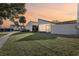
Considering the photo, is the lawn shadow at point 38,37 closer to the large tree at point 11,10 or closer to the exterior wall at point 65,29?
the exterior wall at point 65,29

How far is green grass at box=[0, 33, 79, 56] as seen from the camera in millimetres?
5980

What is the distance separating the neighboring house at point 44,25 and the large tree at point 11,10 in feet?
0.97

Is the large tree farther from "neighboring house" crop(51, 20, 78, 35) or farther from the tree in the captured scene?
"neighboring house" crop(51, 20, 78, 35)

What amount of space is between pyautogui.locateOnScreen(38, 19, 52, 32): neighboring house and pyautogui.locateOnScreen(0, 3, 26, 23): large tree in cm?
30

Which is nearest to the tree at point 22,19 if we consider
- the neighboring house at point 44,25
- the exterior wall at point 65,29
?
the neighboring house at point 44,25

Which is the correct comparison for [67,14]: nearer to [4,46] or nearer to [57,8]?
[57,8]

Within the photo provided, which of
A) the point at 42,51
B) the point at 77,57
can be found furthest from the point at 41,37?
the point at 77,57

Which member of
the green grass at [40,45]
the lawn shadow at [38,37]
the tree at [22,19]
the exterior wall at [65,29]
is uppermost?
the tree at [22,19]

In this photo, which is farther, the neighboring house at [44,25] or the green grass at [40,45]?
the neighboring house at [44,25]

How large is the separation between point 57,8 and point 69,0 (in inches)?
8.2

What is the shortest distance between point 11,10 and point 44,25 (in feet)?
1.74

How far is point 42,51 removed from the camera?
19.6 feet

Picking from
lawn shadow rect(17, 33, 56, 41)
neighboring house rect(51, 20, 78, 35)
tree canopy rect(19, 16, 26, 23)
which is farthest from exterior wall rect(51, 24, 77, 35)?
tree canopy rect(19, 16, 26, 23)

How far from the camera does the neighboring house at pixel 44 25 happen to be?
240 inches
